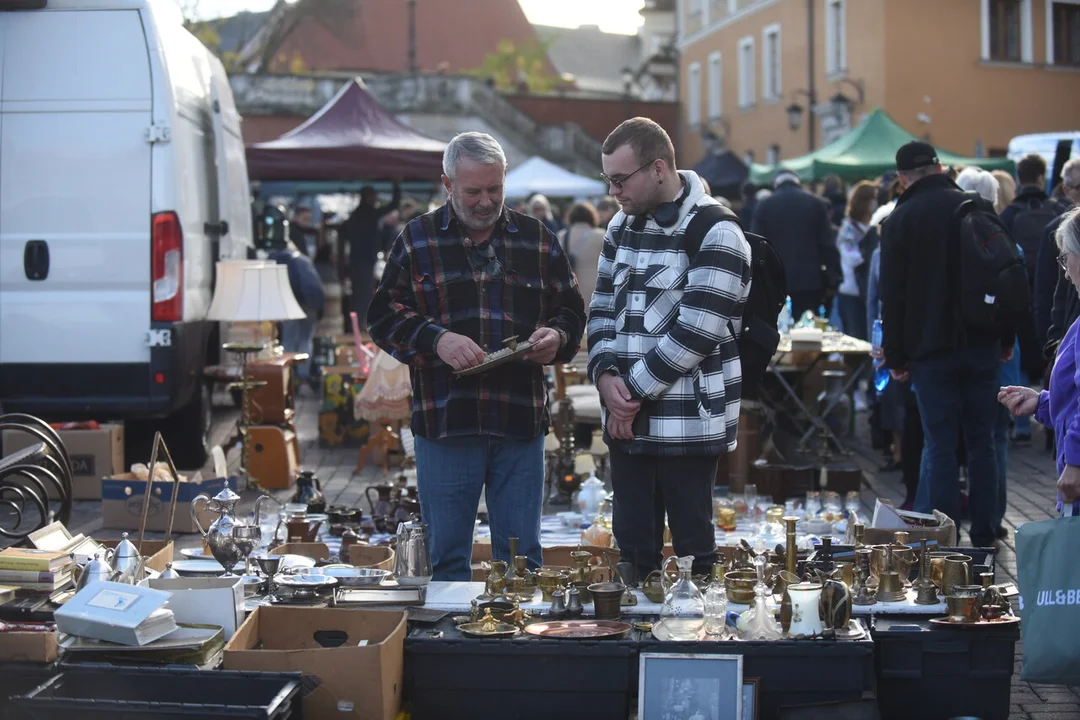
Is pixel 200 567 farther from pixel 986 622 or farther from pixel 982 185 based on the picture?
pixel 982 185

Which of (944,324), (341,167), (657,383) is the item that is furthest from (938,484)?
(341,167)

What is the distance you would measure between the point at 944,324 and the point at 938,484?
2.47 ft

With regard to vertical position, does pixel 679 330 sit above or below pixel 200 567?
above

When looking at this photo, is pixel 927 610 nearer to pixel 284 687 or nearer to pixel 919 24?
pixel 284 687

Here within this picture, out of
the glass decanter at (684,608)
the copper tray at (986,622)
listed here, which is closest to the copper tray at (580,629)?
the glass decanter at (684,608)

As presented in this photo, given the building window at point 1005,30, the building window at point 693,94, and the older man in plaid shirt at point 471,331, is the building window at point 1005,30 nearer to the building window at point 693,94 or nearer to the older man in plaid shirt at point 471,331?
the building window at point 693,94

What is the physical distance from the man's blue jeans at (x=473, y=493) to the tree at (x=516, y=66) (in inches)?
1532

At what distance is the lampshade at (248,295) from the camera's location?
8289mm

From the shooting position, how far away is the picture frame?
3811 millimetres

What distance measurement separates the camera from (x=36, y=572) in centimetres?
443

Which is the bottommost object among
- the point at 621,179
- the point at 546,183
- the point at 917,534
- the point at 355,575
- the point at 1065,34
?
the point at 917,534

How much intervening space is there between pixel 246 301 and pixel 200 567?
3738 mm

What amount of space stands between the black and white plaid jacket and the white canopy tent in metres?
16.0

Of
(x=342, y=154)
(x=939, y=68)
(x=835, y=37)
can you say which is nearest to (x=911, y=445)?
(x=342, y=154)
